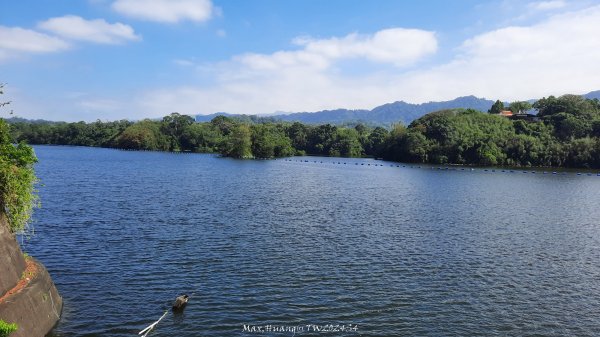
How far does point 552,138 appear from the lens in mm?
193250

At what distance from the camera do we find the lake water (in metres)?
25.3

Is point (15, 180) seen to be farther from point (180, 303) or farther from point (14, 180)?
point (180, 303)

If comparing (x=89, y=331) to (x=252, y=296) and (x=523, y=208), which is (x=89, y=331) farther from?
(x=523, y=208)

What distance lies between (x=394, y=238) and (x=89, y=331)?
30.1m

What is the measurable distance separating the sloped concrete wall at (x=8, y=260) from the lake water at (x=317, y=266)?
11.5ft

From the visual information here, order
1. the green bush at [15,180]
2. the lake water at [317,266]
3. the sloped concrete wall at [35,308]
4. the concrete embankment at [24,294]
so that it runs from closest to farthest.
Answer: the sloped concrete wall at [35,308] < the concrete embankment at [24,294] < the green bush at [15,180] < the lake water at [317,266]

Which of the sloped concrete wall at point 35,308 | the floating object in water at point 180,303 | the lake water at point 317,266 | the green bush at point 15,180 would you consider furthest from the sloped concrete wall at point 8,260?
the floating object in water at point 180,303

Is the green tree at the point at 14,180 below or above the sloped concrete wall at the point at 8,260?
above

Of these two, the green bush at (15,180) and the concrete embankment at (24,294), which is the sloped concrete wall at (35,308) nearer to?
the concrete embankment at (24,294)

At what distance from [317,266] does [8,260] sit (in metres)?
20.5

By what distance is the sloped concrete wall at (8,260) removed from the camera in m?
21.8

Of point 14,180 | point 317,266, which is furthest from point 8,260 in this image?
point 317,266

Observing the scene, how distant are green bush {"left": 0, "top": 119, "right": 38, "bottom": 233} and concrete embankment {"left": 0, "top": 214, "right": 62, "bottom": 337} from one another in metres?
1.18

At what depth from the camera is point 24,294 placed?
2156 cm
